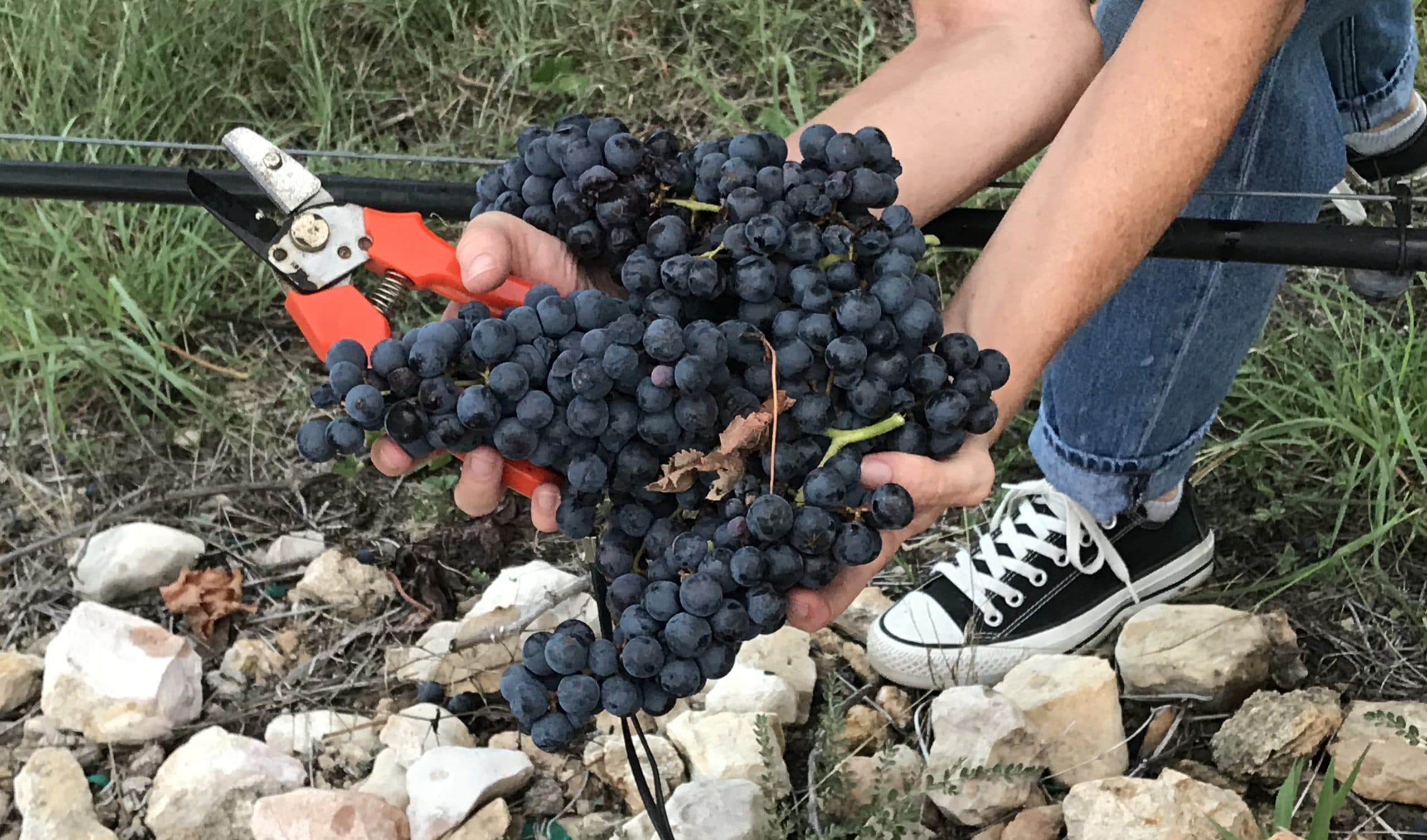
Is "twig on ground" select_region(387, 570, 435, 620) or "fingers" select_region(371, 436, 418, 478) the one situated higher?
"fingers" select_region(371, 436, 418, 478)

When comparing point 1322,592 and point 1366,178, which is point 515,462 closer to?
point 1322,592

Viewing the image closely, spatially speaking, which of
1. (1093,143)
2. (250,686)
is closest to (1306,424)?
(1093,143)

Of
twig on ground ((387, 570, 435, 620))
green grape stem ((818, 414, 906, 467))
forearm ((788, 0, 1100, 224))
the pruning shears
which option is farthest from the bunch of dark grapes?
twig on ground ((387, 570, 435, 620))

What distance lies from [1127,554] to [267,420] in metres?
1.42

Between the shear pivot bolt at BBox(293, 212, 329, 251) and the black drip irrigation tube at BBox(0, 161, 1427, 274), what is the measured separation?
0.14 m

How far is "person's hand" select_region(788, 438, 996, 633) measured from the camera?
0.92 m

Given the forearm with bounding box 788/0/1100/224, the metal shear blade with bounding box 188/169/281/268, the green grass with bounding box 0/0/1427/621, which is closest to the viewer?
the metal shear blade with bounding box 188/169/281/268

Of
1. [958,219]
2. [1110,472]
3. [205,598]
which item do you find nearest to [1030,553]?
[1110,472]

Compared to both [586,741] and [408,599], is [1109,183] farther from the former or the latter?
[408,599]

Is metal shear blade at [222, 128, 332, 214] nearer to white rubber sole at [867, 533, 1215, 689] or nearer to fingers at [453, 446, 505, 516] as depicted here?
fingers at [453, 446, 505, 516]

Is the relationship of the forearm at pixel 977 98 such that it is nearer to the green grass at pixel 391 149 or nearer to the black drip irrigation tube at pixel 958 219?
the black drip irrigation tube at pixel 958 219

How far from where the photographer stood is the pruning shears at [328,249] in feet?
3.47

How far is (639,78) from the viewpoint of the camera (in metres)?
2.57

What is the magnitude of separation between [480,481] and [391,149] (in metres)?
1.66
